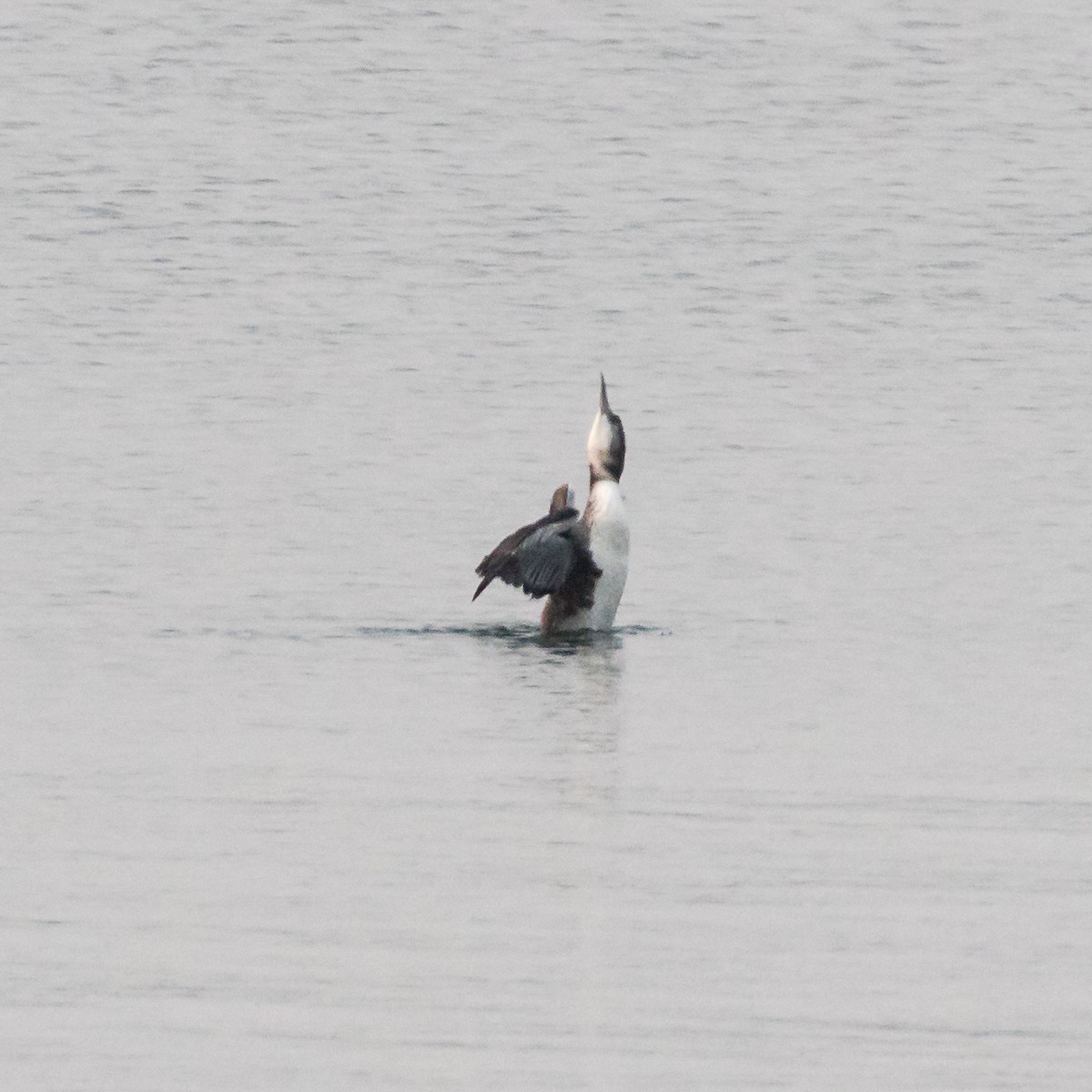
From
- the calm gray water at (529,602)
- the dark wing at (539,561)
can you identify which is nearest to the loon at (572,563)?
the dark wing at (539,561)

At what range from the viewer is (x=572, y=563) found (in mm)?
13586

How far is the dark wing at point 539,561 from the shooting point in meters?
13.5

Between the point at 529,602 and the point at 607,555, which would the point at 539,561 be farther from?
the point at 529,602

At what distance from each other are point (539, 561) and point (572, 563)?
0.15 meters

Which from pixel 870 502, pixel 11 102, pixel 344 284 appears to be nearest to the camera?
pixel 870 502

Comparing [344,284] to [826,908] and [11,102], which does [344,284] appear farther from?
[826,908]

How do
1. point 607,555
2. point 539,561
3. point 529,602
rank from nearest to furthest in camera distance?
1. point 539,561
2. point 607,555
3. point 529,602

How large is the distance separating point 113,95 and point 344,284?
11.4 m

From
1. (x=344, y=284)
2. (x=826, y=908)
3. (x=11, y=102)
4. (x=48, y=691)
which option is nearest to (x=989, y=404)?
(x=344, y=284)

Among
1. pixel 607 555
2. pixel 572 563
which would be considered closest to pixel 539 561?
pixel 572 563

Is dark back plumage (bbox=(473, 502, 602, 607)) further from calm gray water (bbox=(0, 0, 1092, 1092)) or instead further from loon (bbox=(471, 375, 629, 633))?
calm gray water (bbox=(0, 0, 1092, 1092))

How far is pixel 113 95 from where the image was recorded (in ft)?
117

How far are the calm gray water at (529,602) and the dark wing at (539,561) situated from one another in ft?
0.82

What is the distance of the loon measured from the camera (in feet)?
44.3
